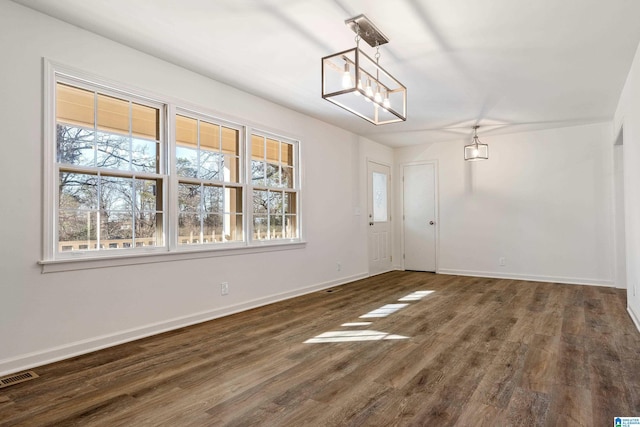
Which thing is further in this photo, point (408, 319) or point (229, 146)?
point (229, 146)

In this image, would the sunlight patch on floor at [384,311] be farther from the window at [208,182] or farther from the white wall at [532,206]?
the white wall at [532,206]

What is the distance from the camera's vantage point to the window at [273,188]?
453cm

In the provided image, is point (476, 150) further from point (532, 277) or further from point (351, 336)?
point (351, 336)

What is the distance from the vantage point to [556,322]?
145 inches

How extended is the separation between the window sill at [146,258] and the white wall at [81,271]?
0.05 meters

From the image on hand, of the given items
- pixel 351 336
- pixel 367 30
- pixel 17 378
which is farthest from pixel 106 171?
pixel 351 336

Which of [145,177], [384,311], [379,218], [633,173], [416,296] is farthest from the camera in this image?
[379,218]

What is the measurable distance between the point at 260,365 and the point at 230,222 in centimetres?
193

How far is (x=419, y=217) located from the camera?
23.9 feet

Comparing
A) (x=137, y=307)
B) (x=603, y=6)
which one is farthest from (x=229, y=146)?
(x=603, y=6)

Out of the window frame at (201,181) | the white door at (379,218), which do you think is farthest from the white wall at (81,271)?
the white door at (379,218)

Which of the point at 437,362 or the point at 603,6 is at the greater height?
the point at 603,6

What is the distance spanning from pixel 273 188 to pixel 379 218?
298cm

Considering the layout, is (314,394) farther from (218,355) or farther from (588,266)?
(588,266)
